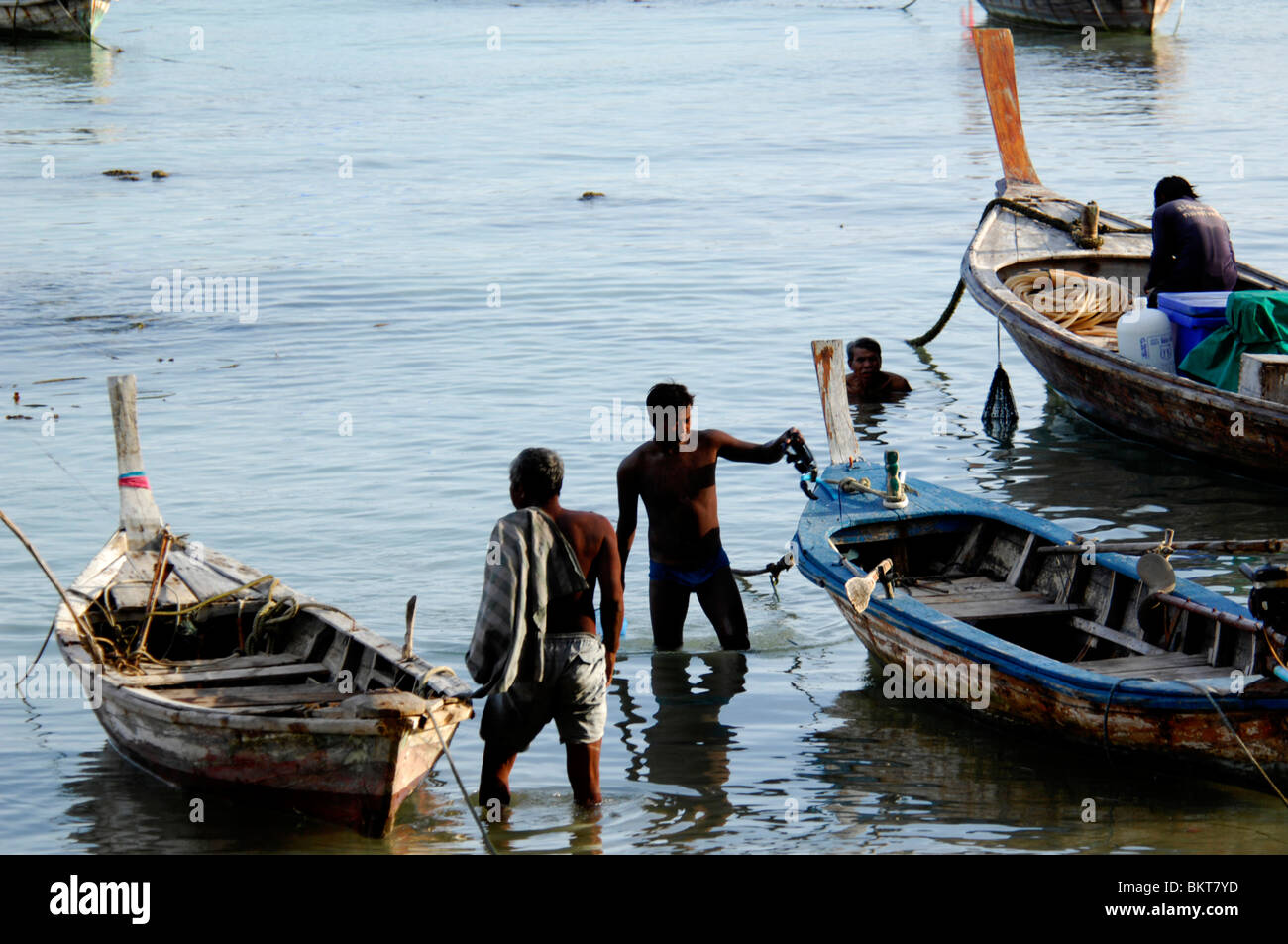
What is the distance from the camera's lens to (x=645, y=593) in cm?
977

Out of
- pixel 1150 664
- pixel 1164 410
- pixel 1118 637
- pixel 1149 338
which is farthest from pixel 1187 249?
pixel 1150 664

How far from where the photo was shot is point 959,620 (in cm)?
750

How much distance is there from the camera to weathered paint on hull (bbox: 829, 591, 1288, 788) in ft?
20.4

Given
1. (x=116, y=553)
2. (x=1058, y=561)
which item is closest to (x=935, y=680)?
(x=1058, y=561)

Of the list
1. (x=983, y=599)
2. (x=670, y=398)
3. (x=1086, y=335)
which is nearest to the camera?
(x=670, y=398)

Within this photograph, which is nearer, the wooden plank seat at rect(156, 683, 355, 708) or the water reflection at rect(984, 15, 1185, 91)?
the wooden plank seat at rect(156, 683, 355, 708)

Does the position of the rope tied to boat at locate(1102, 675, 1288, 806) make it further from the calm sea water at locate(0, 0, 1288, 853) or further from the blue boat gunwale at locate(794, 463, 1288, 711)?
the calm sea water at locate(0, 0, 1288, 853)

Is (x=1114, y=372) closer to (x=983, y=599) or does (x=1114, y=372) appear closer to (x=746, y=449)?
(x=983, y=599)

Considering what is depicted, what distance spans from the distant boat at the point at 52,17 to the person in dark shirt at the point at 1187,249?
38.3m

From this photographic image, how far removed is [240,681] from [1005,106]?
10.8 meters

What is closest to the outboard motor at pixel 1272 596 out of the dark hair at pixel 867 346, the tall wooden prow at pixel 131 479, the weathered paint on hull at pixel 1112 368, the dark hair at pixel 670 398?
the dark hair at pixel 670 398

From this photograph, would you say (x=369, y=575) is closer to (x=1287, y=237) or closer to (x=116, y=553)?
(x=116, y=553)

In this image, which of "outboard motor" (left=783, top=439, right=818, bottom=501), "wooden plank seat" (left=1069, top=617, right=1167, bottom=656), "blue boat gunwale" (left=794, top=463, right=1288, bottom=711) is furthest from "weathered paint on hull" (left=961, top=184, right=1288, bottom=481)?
"outboard motor" (left=783, top=439, right=818, bottom=501)

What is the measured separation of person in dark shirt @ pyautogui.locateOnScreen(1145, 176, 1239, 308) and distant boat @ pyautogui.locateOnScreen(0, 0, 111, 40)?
3831cm
